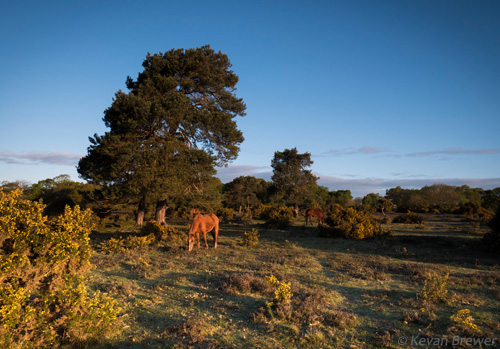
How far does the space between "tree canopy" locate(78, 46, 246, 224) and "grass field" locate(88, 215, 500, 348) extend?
6562 mm

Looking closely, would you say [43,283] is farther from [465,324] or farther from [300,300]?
[465,324]

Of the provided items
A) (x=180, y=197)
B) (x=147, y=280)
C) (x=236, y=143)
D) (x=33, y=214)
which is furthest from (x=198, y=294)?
(x=236, y=143)

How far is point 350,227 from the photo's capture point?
57.8 feet

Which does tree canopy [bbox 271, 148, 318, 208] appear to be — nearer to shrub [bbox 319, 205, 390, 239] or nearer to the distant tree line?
the distant tree line

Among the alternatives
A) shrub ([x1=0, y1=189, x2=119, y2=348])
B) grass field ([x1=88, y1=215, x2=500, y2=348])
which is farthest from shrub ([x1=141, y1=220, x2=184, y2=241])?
shrub ([x1=0, y1=189, x2=119, y2=348])

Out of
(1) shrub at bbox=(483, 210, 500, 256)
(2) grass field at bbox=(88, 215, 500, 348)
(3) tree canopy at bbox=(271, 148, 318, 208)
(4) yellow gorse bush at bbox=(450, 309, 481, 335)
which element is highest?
(3) tree canopy at bbox=(271, 148, 318, 208)

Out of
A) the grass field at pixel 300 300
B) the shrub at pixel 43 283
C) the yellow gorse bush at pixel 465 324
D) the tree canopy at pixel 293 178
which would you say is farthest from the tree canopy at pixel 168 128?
the tree canopy at pixel 293 178

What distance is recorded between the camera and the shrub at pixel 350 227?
56.3 feet

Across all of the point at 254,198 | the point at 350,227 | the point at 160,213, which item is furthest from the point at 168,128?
the point at 254,198

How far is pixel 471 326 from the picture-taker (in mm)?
4832

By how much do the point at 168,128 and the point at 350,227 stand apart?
1406cm

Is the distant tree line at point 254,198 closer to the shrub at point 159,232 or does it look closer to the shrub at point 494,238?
the shrub at point 159,232

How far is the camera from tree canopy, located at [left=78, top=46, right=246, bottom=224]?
54.9ft

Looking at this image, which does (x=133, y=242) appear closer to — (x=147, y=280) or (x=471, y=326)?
(x=147, y=280)
